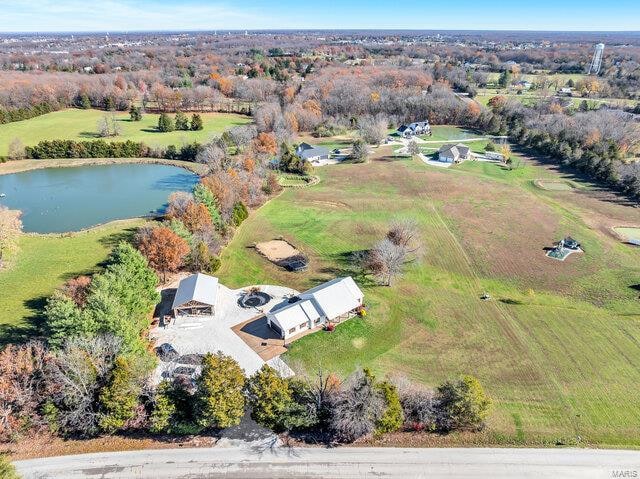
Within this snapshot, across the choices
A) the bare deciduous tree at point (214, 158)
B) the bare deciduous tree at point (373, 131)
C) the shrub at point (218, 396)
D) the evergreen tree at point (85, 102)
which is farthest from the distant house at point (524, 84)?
the shrub at point (218, 396)

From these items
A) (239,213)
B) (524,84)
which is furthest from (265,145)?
(524,84)

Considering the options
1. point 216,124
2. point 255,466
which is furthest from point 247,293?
point 216,124

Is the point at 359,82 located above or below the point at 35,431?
above

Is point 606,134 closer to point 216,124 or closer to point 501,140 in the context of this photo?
point 501,140

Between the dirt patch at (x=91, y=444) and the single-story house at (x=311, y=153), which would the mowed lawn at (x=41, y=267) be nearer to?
the dirt patch at (x=91, y=444)

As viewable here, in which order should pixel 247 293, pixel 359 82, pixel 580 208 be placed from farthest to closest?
pixel 359 82 → pixel 580 208 → pixel 247 293

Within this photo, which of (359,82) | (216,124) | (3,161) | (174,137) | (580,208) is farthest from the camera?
(359,82)

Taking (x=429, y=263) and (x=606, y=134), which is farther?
→ (x=606, y=134)
